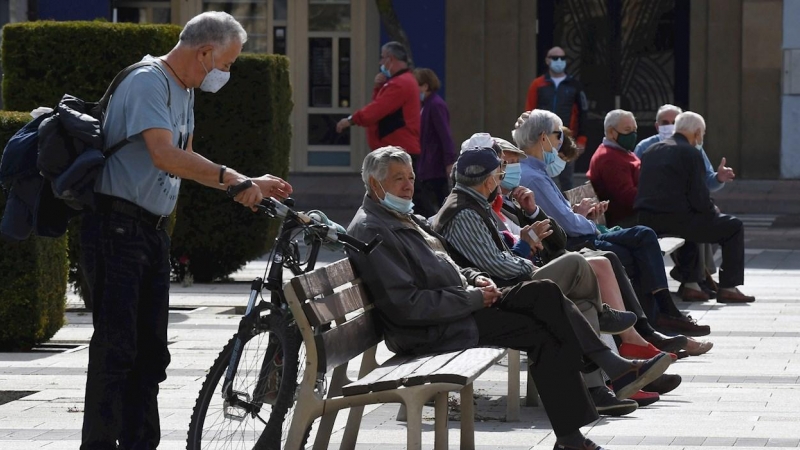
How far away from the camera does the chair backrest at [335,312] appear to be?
606cm

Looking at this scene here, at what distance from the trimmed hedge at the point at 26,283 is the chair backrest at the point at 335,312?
11.2 ft

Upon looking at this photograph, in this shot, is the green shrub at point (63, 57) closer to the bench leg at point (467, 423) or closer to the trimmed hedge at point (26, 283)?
the trimmed hedge at point (26, 283)

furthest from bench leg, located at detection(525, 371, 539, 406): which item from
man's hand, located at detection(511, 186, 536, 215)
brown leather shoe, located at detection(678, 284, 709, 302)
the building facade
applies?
the building facade

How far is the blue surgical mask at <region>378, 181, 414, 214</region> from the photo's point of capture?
6.73 m

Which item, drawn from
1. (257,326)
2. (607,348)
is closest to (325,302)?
(257,326)

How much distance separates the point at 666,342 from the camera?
9.19 m

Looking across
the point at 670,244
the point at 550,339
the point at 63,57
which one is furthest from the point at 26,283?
the point at 670,244

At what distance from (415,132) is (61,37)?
4.08 metres

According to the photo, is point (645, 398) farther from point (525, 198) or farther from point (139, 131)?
point (139, 131)

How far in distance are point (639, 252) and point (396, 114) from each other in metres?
4.91

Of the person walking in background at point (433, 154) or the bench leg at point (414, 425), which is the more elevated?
the person walking in background at point (433, 154)

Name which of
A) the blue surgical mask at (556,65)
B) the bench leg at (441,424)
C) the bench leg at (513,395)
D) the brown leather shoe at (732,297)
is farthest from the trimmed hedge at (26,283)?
the blue surgical mask at (556,65)

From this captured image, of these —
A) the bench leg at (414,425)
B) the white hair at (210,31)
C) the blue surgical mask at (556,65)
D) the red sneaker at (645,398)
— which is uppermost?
the blue surgical mask at (556,65)

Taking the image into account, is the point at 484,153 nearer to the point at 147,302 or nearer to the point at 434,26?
the point at 147,302
